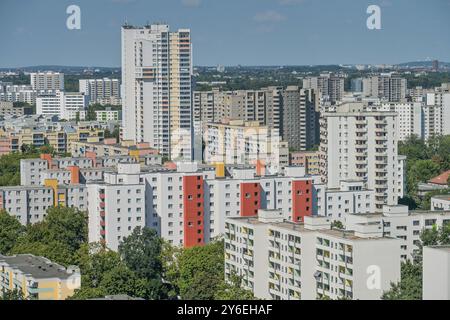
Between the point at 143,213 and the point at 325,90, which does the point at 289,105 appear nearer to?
the point at 325,90

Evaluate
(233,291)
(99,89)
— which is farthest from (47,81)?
(233,291)

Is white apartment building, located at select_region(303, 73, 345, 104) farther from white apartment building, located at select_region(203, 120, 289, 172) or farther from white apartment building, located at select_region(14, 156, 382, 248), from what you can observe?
white apartment building, located at select_region(14, 156, 382, 248)

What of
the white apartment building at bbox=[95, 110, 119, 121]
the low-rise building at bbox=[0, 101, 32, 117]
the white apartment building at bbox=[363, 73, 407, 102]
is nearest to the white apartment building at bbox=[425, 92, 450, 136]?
the white apartment building at bbox=[363, 73, 407, 102]

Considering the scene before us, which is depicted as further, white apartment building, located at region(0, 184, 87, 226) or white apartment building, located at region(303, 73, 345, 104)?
white apartment building, located at region(303, 73, 345, 104)

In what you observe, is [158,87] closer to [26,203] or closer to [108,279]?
[26,203]
